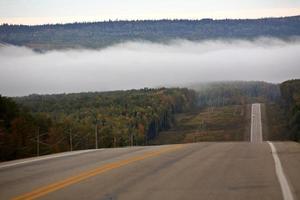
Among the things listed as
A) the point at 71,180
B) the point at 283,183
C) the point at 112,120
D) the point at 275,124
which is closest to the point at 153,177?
the point at 71,180

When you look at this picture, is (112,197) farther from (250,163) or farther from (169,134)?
(169,134)

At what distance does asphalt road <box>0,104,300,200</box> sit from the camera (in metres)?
12.3

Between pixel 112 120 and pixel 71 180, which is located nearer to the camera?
pixel 71 180

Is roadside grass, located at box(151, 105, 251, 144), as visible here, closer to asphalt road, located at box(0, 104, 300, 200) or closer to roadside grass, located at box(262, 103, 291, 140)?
roadside grass, located at box(262, 103, 291, 140)

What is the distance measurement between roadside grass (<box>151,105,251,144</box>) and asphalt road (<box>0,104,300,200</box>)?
110 metres

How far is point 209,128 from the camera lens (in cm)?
16312

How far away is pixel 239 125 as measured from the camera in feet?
528

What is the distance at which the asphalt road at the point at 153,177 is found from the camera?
40.2 feet

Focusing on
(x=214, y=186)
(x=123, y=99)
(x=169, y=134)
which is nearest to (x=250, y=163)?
(x=214, y=186)

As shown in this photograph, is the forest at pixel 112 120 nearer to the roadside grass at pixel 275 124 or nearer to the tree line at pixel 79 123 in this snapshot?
the tree line at pixel 79 123

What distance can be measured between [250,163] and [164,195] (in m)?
7.01

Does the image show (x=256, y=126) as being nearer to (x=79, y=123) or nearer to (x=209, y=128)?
(x=209, y=128)

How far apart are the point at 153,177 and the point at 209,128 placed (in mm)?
149030

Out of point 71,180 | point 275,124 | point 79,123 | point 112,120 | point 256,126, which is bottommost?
point 256,126
